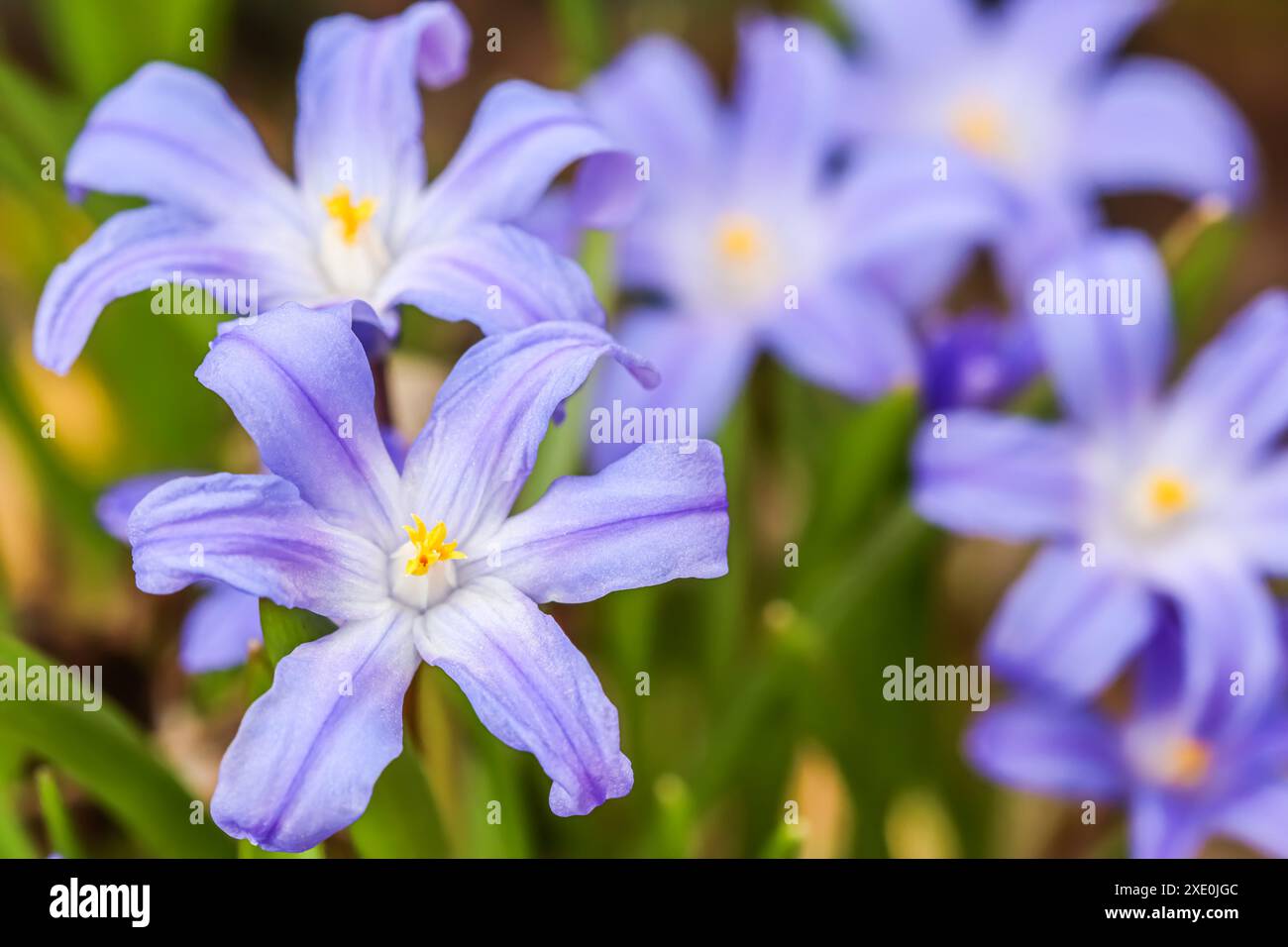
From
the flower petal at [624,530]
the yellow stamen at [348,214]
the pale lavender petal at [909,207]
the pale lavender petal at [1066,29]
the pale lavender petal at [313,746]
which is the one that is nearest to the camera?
the pale lavender petal at [313,746]

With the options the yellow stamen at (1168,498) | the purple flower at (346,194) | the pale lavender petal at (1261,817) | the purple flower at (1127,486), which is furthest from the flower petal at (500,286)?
the pale lavender petal at (1261,817)

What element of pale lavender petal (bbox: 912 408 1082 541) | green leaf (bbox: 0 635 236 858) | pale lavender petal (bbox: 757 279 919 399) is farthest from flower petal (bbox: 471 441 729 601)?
pale lavender petal (bbox: 757 279 919 399)

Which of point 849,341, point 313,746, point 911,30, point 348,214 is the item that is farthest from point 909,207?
point 313,746

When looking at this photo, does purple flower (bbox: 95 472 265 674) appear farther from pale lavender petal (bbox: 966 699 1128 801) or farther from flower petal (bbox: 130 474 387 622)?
pale lavender petal (bbox: 966 699 1128 801)

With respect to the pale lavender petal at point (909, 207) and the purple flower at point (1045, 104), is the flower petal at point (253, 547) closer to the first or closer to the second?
the pale lavender petal at point (909, 207)

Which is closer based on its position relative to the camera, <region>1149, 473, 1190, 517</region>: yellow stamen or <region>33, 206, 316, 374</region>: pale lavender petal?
<region>33, 206, 316, 374</region>: pale lavender petal

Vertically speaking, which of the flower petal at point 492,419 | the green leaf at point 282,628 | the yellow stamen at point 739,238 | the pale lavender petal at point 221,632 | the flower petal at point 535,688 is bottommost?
the flower petal at point 535,688

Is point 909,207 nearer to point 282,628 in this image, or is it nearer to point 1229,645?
point 1229,645
